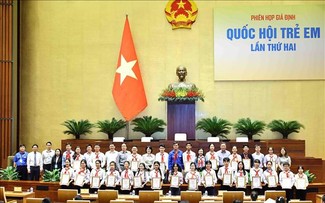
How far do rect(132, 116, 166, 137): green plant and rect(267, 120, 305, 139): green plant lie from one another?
3.61 m

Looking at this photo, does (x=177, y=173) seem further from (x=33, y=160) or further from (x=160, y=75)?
(x=160, y=75)

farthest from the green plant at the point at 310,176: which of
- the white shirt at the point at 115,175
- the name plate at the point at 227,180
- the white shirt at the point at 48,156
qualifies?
the white shirt at the point at 48,156

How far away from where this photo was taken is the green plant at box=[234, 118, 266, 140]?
15922 millimetres

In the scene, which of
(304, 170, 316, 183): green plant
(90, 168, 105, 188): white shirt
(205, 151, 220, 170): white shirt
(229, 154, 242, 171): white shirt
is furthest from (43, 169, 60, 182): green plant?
(304, 170, 316, 183): green plant

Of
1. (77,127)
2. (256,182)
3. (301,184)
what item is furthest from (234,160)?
(77,127)

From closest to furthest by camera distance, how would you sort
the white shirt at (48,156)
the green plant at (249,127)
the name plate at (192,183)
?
1. the name plate at (192,183)
2. the white shirt at (48,156)
3. the green plant at (249,127)

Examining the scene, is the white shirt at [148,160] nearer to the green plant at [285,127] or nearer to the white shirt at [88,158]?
the white shirt at [88,158]

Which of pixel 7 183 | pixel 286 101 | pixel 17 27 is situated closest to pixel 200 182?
pixel 7 183

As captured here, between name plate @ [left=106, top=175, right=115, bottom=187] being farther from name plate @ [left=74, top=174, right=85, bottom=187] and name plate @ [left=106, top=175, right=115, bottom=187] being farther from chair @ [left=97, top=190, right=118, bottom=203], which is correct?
chair @ [left=97, top=190, right=118, bottom=203]

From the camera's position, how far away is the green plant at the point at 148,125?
1614cm

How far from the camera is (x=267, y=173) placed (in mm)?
12477

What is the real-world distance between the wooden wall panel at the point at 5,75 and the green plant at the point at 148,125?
13.9 feet

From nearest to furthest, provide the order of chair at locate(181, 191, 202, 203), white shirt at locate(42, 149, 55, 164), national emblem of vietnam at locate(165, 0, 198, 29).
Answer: chair at locate(181, 191, 202, 203)
white shirt at locate(42, 149, 55, 164)
national emblem of vietnam at locate(165, 0, 198, 29)

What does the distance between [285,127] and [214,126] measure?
2327 millimetres
